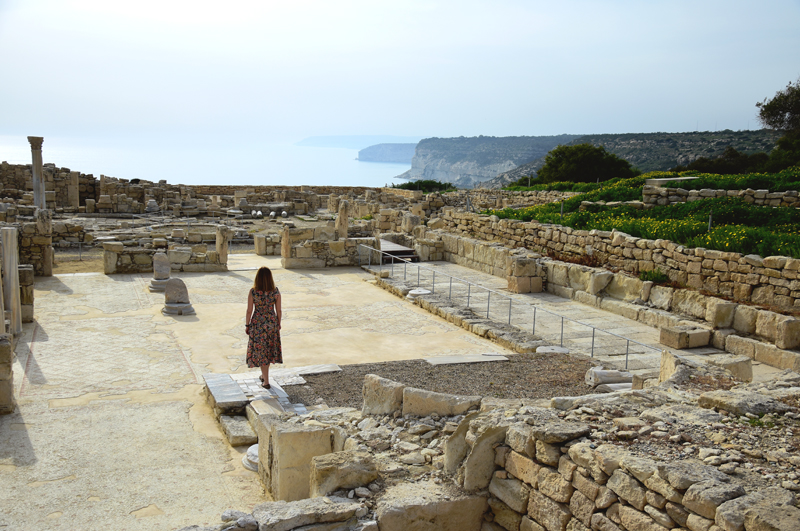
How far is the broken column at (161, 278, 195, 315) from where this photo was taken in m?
12.3

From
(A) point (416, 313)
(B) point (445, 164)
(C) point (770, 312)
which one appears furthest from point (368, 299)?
(B) point (445, 164)

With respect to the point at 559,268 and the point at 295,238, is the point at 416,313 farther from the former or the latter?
the point at 295,238

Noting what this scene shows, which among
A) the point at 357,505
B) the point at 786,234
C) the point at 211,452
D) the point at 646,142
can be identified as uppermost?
the point at 646,142

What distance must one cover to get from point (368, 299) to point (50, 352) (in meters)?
6.45

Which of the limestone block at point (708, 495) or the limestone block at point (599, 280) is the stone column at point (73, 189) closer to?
the limestone block at point (599, 280)

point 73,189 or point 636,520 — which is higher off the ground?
point 73,189

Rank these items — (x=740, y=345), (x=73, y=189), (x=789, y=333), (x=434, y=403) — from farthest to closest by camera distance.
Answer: (x=73, y=189)
(x=740, y=345)
(x=789, y=333)
(x=434, y=403)

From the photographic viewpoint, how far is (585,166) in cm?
4284

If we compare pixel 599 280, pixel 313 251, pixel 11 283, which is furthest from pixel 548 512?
pixel 313 251

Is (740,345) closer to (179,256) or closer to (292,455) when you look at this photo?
(292,455)

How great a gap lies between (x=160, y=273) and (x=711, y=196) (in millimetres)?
14219

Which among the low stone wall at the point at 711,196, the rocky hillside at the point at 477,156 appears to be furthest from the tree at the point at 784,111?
the rocky hillside at the point at 477,156

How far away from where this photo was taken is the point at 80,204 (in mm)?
35562

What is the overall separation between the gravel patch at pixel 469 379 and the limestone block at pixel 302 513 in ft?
9.67
